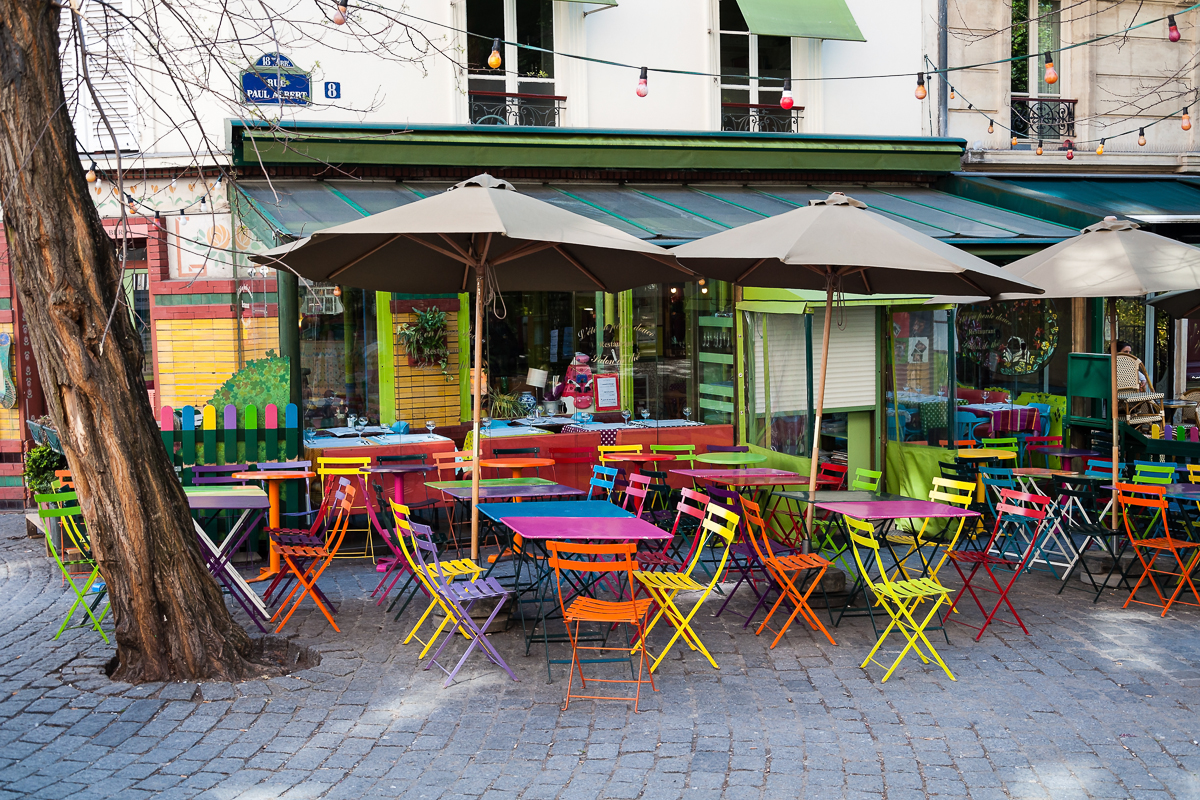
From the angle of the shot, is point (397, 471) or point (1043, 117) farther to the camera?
point (1043, 117)

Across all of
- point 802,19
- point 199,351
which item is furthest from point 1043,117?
point 199,351

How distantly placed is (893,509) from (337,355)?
621 centimetres

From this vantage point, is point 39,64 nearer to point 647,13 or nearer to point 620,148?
point 620,148

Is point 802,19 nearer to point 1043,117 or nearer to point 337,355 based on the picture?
point 1043,117

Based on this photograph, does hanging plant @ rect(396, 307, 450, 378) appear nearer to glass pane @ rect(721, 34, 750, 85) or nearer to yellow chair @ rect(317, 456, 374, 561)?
yellow chair @ rect(317, 456, 374, 561)

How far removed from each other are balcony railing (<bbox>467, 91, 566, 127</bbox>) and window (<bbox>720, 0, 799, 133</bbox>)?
6.79ft

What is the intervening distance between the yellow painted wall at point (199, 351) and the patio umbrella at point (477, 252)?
334cm

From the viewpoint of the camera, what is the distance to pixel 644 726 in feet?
16.3

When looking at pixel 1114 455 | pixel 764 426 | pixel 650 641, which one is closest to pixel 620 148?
pixel 764 426

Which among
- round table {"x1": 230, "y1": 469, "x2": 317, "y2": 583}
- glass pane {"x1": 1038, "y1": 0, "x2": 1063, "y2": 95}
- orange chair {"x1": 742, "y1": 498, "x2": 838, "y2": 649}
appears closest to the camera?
orange chair {"x1": 742, "y1": 498, "x2": 838, "y2": 649}

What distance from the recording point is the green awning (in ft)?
38.5

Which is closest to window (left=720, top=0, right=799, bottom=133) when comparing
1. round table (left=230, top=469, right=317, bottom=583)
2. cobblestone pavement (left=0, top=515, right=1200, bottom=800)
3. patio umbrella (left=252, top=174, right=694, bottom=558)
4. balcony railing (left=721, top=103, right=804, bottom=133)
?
balcony railing (left=721, top=103, right=804, bottom=133)

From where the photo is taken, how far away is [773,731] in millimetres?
4910

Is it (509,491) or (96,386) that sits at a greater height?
(96,386)
